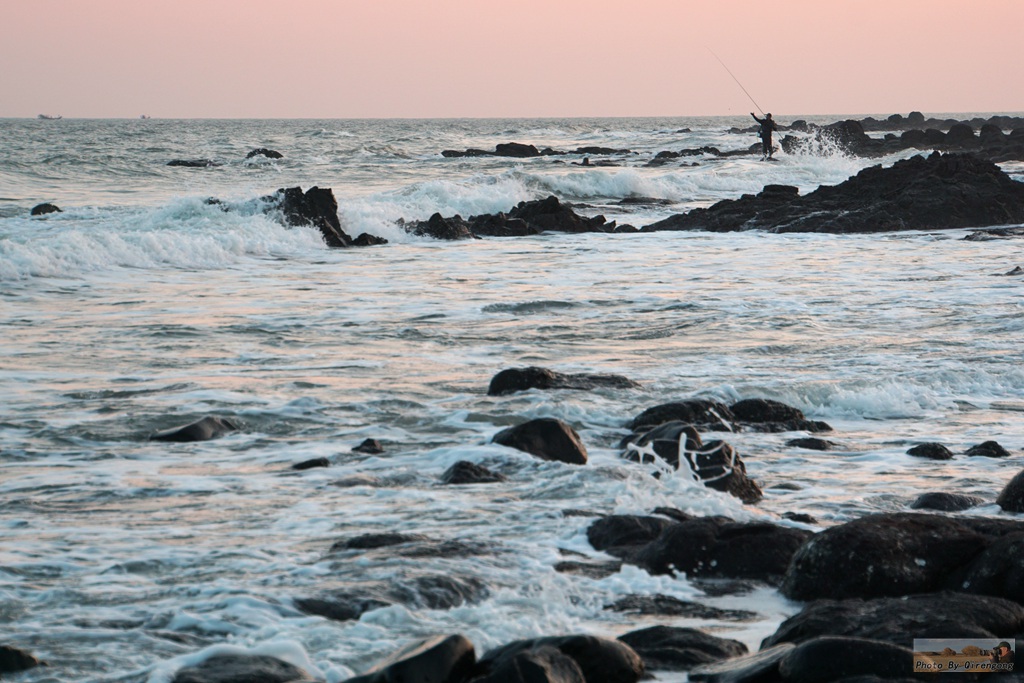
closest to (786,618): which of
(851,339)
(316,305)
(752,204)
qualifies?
(851,339)

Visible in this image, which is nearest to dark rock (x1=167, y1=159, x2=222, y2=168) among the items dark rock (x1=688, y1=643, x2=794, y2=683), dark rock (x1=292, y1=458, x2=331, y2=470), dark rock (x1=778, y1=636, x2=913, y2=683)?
dark rock (x1=292, y1=458, x2=331, y2=470)

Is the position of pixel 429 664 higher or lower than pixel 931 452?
higher

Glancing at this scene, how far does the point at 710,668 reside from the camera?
346 centimetres

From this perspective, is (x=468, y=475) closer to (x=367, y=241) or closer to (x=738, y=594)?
(x=738, y=594)

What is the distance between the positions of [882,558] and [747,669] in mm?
1097

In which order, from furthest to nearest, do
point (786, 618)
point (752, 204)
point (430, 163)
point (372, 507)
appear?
point (430, 163), point (752, 204), point (372, 507), point (786, 618)

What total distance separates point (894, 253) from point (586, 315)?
24.8ft

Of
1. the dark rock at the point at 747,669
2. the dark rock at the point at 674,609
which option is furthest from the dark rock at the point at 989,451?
the dark rock at the point at 747,669

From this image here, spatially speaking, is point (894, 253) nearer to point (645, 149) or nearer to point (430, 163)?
point (430, 163)

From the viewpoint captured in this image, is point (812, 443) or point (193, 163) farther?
point (193, 163)

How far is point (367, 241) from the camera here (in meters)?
20.1

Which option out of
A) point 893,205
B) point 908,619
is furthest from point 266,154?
point 908,619

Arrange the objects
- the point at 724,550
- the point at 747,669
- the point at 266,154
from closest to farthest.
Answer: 1. the point at 747,669
2. the point at 724,550
3. the point at 266,154

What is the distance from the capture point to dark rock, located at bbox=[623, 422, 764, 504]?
5625 mm
